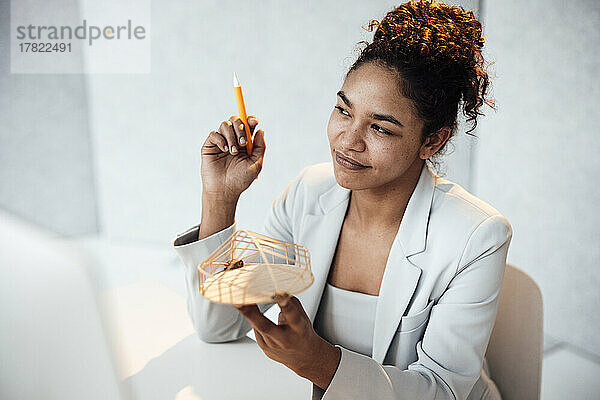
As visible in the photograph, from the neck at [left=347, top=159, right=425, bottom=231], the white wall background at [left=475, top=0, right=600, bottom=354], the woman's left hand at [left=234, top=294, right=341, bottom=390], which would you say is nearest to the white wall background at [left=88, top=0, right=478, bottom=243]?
the white wall background at [left=475, top=0, right=600, bottom=354]

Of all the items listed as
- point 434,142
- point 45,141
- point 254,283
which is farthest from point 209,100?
point 254,283

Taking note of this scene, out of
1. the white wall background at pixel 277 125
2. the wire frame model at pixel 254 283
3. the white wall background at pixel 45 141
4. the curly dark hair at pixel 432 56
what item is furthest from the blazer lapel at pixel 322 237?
the white wall background at pixel 45 141

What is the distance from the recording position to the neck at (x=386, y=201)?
912 mm

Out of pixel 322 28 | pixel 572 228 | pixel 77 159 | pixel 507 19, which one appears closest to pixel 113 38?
pixel 77 159

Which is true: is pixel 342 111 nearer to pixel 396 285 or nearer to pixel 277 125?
pixel 396 285

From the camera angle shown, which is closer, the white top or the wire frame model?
the wire frame model

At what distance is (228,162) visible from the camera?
2.85 ft

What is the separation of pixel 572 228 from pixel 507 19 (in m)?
0.62

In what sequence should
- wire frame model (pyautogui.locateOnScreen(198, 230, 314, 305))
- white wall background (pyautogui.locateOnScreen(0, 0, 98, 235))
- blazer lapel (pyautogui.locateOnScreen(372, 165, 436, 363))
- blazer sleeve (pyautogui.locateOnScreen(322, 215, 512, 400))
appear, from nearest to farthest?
wire frame model (pyautogui.locateOnScreen(198, 230, 314, 305))
blazer sleeve (pyautogui.locateOnScreen(322, 215, 512, 400))
blazer lapel (pyautogui.locateOnScreen(372, 165, 436, 363))
white wall background (pyautogui.locateOnScreen(0, 0, 98, 235))

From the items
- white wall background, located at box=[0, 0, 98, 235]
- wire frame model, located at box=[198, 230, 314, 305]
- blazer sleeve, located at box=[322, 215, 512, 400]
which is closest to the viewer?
wire frame model, located at box=[198, 230, 314, 305]

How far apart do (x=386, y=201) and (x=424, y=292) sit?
17 cm

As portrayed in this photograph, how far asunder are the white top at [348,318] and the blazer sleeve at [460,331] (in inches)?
3.7

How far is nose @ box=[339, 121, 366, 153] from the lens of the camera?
0.78m

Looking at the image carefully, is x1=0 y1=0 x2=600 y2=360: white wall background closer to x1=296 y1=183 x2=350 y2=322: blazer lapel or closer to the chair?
the chair
